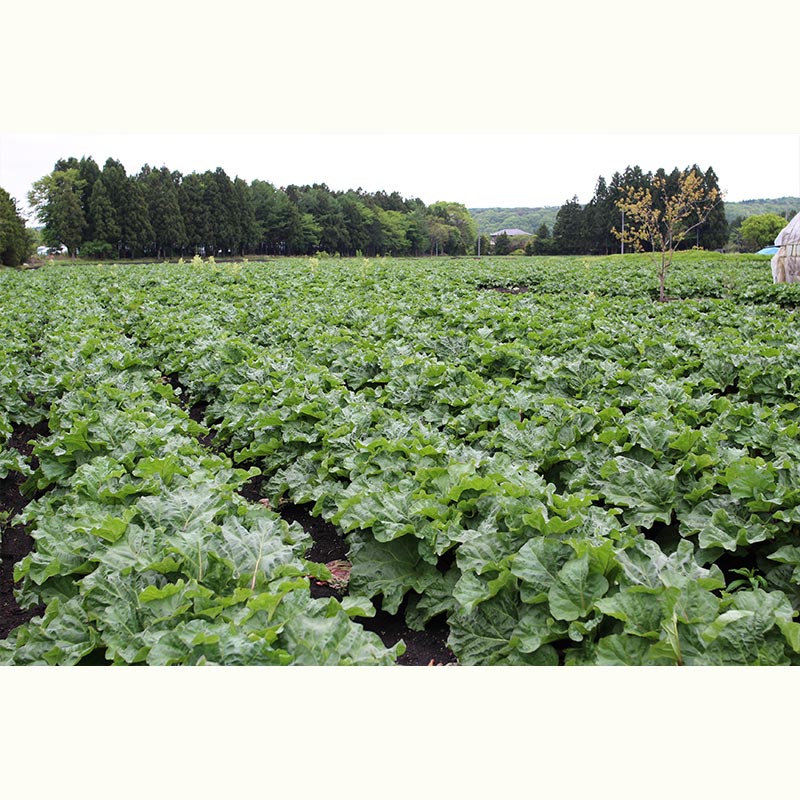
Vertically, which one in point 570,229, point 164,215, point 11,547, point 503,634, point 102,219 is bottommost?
point 11,547

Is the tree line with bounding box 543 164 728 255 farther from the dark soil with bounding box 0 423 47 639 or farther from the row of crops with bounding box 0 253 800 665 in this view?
the dark soil with bounding box 0 423 47 639

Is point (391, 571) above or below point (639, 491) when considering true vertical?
below

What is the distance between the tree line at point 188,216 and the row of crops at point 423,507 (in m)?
58.8

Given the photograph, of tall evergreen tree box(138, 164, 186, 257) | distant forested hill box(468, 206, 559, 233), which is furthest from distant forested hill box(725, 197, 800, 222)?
tall evergreen tree box(138, 164, 186, 257)

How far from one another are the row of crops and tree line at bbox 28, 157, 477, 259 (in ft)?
193

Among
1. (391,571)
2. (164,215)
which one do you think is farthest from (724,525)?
(164,215)

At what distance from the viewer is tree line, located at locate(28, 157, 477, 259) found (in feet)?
200

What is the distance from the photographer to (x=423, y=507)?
3.73 m

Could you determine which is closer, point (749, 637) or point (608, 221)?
point (749, 637)

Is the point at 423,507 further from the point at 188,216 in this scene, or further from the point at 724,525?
the point at 188,216

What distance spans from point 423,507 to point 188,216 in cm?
6948

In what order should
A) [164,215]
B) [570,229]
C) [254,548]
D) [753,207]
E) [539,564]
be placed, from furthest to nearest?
[753,207] < [570,229] < [164,215] < [254,548] < [539,564]

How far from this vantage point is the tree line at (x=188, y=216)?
200 feet

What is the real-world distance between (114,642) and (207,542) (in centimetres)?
67
